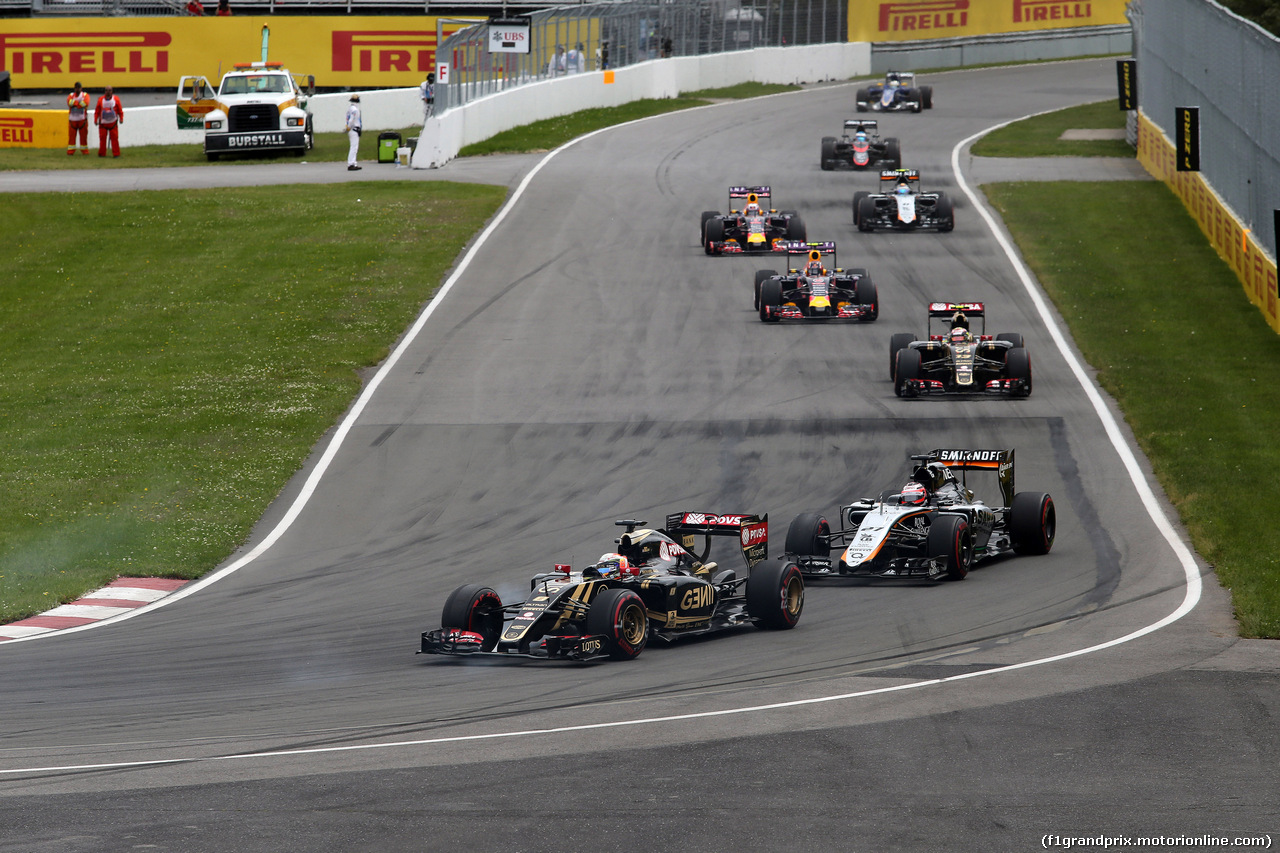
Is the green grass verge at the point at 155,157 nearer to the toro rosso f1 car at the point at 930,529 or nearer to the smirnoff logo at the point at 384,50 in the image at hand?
the smirnoff logo at the point at 384,50

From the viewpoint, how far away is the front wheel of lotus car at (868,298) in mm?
30812

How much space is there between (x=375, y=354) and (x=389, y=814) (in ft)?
66.9

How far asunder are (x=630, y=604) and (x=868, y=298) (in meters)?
18.2

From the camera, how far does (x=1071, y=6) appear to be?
253ft

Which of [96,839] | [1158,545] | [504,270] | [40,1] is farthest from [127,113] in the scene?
[96,839]

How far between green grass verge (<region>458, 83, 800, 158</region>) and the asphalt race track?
64.4 feet

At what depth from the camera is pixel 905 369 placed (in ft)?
83.1

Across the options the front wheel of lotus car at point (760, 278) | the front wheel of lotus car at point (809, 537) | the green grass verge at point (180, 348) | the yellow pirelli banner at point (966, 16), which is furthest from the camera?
the yellow pirelli banner at point (966, 16)

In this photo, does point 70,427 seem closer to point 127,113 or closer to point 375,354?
point 375,354

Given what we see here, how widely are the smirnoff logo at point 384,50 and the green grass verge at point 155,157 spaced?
10.8 metres

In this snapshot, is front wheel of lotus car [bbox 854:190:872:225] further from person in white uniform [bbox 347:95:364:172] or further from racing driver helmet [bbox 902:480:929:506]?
racing driver helmet [bbox 902:480:929:506]

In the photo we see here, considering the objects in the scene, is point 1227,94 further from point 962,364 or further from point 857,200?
point 962,364

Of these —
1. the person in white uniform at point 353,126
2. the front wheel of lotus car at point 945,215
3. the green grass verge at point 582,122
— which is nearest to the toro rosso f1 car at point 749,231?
the front wheel of lotus car at point 945,215

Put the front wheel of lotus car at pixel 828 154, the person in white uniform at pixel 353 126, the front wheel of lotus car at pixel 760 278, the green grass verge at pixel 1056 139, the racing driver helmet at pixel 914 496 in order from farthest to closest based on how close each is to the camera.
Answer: the green grass verge at pixel 1056 139 < the front wheel of lotus car at pixel 828 154 < the person in white uniform at pixel 353 126 < the front wheel of lotus car at pixel 760 278 < the racing driver helmet at pixel 914 496
